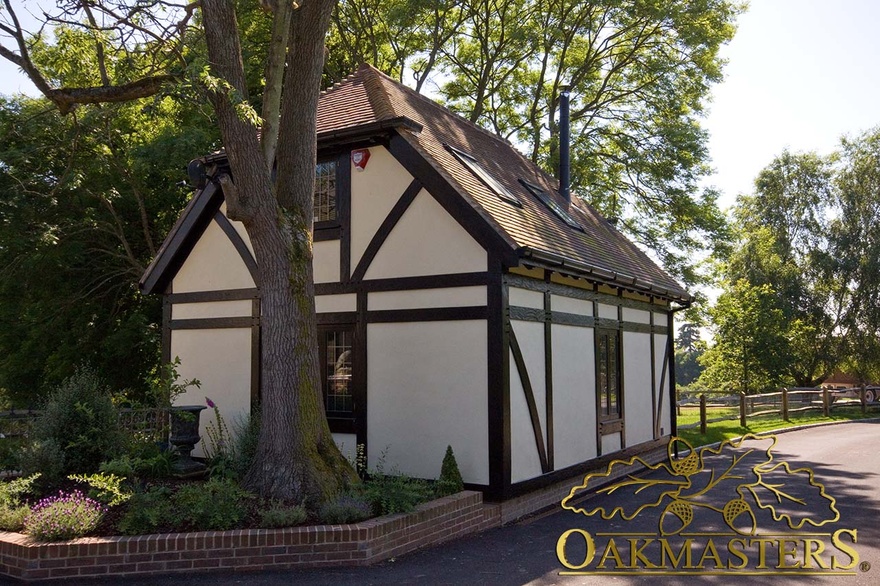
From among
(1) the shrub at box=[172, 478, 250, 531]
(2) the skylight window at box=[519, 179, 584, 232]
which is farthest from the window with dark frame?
(1) the shrub at box=[172, 478, 250, 531]

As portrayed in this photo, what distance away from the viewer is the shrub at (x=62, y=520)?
691 cm

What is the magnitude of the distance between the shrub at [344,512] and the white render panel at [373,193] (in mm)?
4261

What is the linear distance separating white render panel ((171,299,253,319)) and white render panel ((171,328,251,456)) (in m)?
0.28

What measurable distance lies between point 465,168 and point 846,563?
24.6 ft

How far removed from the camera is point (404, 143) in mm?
10383

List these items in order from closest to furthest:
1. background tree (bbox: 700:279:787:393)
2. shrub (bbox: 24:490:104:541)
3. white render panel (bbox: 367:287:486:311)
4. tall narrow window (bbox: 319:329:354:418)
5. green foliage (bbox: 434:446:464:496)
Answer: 1. shrub (bbox: 24:490:104:541)
2. green foliage (bbox: 434:446:464:496)
3. white render panel (bbox: 367:287:486:311)
4. tall narrow window (bbox: 319:329:354:418)
5. background tree (bbox: 700:279:787:393)

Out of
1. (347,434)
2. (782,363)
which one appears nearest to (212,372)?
(347,434)

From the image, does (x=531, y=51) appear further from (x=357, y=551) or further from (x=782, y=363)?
(x=357, y=551)

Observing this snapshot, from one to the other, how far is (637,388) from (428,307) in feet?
20.8

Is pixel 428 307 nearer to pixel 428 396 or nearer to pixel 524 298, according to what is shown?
pixel 428 396

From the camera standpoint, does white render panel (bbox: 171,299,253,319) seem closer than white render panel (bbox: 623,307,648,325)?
Yes

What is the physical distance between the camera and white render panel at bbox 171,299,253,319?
40.4 ft

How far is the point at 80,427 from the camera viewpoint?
9.62m

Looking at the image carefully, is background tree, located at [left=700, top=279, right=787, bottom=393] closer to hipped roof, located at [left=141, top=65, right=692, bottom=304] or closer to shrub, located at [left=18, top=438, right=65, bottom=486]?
hipped roof, located at [left=141, top=65, right=692, bottom=304]
